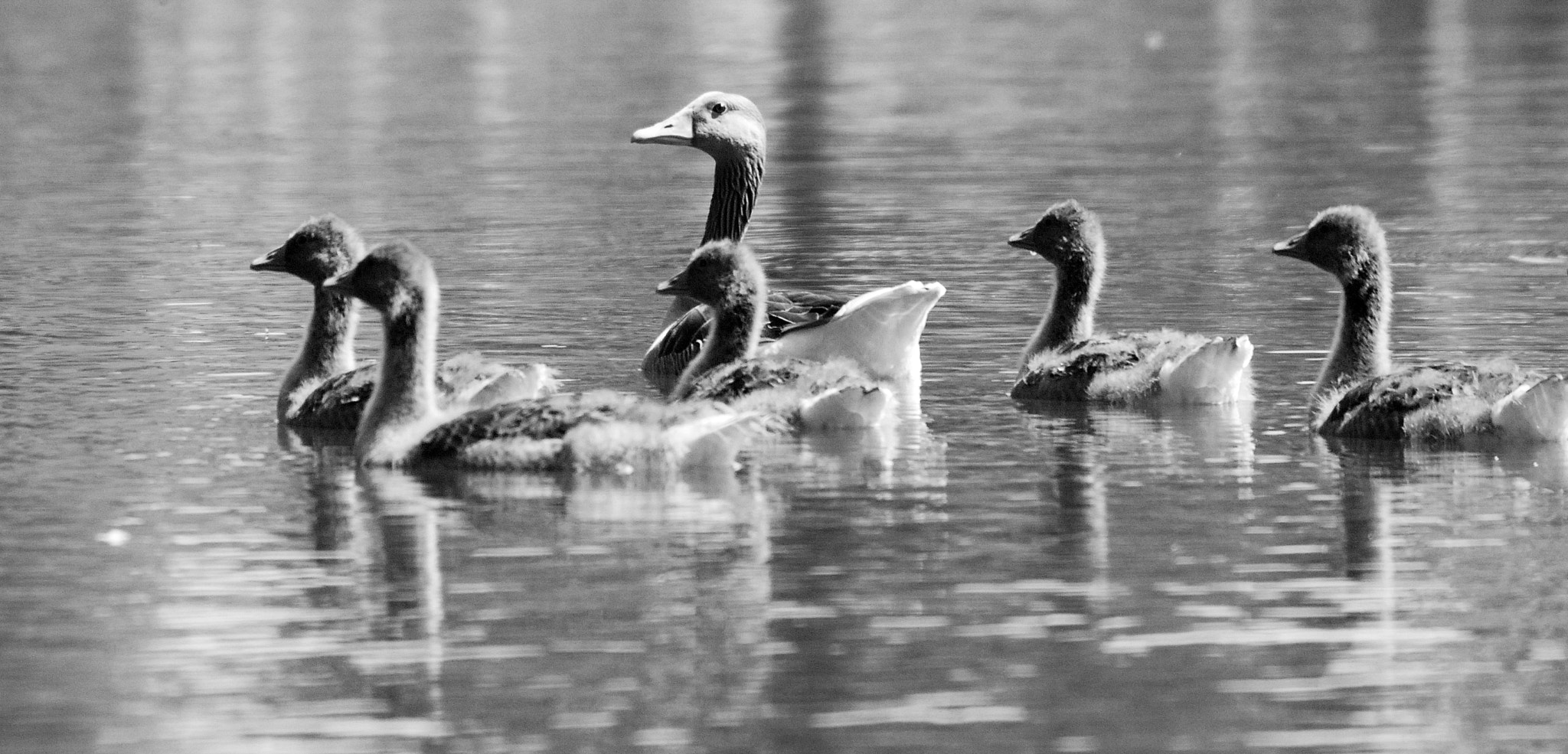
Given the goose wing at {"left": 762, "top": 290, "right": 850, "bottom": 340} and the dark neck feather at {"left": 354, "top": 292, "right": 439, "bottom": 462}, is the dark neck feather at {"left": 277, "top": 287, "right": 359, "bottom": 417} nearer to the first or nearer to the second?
the dark neck feather at {"left": 354, "top": 292, "right": 439, "bottom": 462}

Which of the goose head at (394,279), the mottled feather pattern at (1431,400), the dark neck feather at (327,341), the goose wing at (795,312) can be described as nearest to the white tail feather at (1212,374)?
the mottled feather pattern at (1431,400)

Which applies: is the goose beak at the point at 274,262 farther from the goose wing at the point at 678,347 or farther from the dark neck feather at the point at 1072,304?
the dark neck feather at the point at 1072,304

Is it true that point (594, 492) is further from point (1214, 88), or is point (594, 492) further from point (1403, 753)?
point (1214, 88)

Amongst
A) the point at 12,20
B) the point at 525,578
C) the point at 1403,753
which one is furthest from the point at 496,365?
the point at 12,20

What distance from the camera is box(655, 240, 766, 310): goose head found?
1501 cm

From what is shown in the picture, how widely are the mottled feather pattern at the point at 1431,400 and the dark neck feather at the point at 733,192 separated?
665 cm

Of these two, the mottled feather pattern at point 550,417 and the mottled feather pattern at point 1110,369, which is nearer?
the mottled feather pattern at point 550,417

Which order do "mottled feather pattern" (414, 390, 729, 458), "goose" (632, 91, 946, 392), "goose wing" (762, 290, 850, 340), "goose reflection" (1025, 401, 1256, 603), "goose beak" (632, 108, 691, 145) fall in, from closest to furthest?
"goose reflection" (1025, 401, 1256, 603), "mottled feather pattern" (414, 390, 729, 458), "goose" (632, 91, 946, 392), "goose wing" (762, 290, 850, 340), "goose beak" (632, 108, 691, 145)

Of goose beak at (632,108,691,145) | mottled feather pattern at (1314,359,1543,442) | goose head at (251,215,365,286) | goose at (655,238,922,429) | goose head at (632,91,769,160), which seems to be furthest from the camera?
goose head at (632,91,769,160)

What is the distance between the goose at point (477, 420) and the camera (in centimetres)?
1273

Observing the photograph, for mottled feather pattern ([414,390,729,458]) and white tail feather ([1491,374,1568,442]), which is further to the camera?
white tail feather ([1491,374,1568,442])

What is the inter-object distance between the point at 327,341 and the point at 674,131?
4614mm

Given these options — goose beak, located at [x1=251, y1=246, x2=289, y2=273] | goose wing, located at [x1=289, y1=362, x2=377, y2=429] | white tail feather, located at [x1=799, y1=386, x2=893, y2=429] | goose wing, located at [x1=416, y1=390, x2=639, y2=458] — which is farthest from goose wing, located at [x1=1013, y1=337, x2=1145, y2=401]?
goose beak, located at [x1=251, y1=246, x2=289, y2=273]

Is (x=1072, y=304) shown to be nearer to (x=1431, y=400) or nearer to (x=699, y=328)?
(x=699, y=328)
